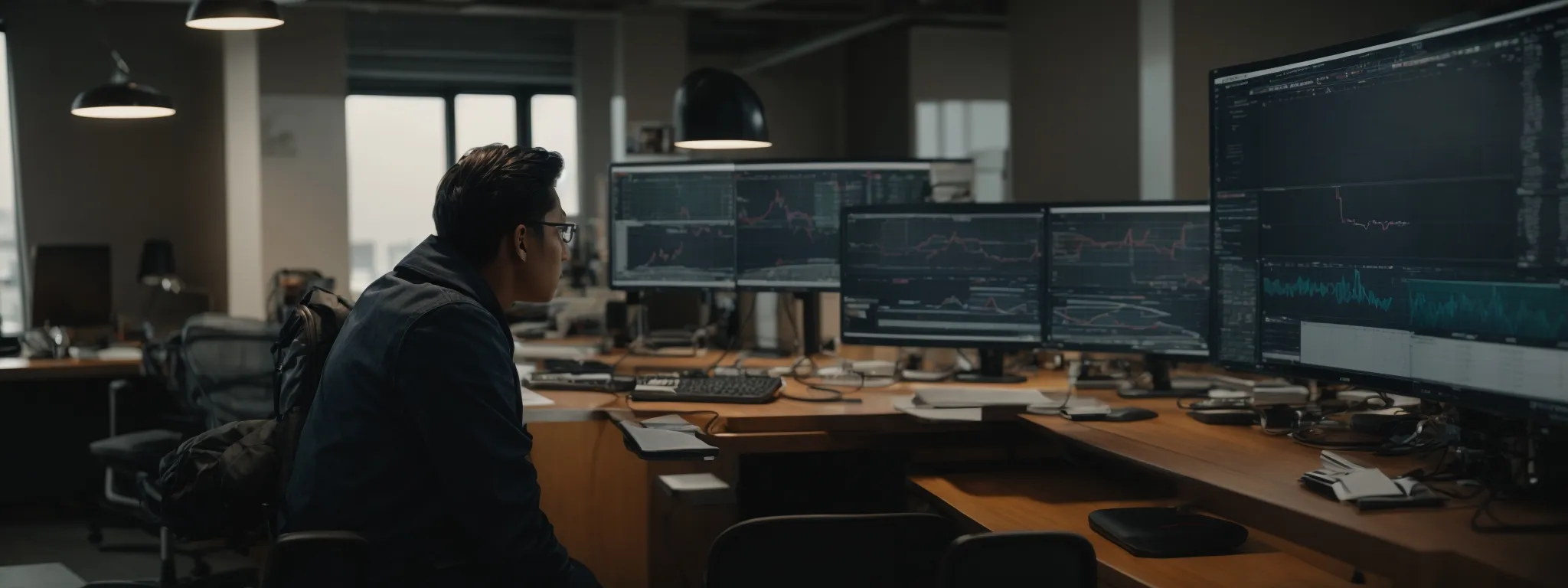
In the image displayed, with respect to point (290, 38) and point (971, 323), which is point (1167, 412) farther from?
point (290, 38)

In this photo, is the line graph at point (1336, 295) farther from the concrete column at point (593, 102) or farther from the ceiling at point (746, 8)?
the concrete column at point (593, 102)

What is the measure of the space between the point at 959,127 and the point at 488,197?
725cm

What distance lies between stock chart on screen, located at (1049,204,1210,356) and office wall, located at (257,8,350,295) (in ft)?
18.6

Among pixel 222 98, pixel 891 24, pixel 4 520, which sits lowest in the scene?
pixel 4 520

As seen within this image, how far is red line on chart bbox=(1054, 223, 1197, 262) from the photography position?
292 centimetres

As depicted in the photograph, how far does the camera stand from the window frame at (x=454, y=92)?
422 inches

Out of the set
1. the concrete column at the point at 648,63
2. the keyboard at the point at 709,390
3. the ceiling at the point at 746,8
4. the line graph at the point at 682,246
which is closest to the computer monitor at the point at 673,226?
the line graph at the point at 682,246

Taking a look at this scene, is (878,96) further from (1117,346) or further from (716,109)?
(1117,346)

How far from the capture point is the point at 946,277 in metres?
3.22

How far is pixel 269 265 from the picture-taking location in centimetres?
757

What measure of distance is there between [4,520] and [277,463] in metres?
3.94

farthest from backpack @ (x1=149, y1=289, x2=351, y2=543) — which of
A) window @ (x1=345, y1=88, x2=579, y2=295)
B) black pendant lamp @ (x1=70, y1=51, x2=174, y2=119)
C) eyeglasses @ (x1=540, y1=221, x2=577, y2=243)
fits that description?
window @ (x1=345, y1=88, x2=579, y2=295)

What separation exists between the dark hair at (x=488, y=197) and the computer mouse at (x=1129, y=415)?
119cm

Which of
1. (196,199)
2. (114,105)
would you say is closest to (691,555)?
(114,105)
